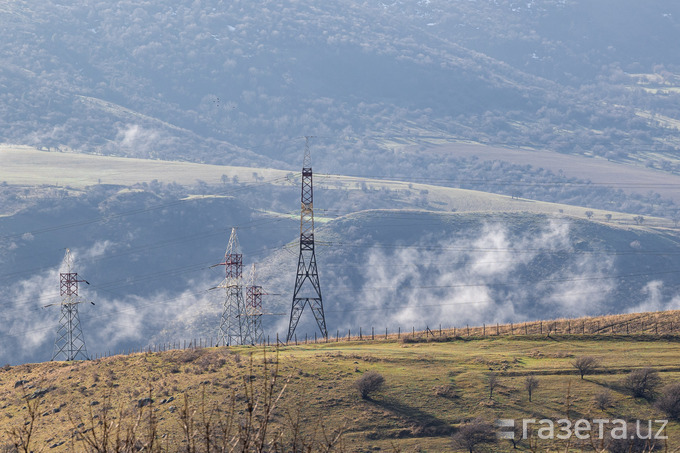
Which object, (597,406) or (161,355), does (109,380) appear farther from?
(597,406)

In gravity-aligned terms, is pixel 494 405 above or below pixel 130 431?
below

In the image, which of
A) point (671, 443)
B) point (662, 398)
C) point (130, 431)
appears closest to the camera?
point (130, 431)

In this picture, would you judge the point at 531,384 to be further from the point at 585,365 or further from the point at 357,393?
the point at 357,393

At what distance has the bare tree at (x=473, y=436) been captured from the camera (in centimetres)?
6444

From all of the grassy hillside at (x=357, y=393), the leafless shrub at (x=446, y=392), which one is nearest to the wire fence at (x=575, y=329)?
the grassy hillside at (x=357, y=393)

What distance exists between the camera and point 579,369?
76375mm

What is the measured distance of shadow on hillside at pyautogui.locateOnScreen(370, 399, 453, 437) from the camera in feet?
224

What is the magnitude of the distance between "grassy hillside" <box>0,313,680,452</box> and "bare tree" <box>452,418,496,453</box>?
931mm

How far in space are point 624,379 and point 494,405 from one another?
11435 mm

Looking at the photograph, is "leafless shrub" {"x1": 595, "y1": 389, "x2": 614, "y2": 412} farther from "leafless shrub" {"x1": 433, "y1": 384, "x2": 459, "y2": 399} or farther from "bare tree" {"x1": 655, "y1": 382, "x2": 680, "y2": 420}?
"leafless shrub" {"x1": 433, "y1": 384, "x2": 459, "y2": 399}

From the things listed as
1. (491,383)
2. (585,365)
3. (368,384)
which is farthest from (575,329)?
(368,384)

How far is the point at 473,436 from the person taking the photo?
6488 centimetres

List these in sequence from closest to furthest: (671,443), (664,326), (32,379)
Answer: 1. (671,443)
2. (32,379)
3. (664,326)

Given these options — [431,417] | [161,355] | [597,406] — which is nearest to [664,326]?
[597,406]
